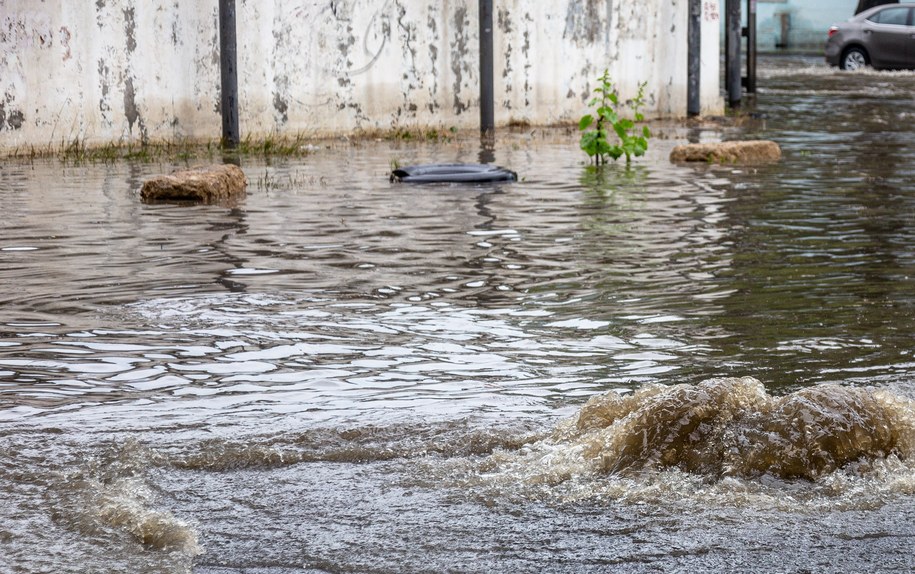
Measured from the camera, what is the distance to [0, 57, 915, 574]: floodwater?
344 centimetres

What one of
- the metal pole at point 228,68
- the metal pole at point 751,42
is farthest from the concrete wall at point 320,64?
the metal pole at point 751,42

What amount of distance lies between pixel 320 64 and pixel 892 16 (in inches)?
679

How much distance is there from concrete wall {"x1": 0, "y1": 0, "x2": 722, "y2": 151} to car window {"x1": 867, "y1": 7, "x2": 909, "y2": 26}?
10.9m

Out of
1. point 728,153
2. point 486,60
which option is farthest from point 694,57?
point 728,153

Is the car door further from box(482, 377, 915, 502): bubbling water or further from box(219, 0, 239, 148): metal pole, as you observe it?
box(482, 377, 915, 502): bubbling water

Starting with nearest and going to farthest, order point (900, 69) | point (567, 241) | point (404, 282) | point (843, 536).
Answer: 1. point (843, 536)
2. point (404, 282)
3. point (567, 241)
4. point (900, 69)

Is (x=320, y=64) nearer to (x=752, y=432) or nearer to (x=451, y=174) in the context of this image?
(x=451, y=174)

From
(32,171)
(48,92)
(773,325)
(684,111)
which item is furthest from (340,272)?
(684,111)

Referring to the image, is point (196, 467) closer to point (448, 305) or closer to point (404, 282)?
point (448, 305)

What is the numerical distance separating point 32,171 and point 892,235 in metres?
7.56

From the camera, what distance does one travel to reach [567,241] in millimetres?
8234

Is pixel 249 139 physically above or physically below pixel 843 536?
above

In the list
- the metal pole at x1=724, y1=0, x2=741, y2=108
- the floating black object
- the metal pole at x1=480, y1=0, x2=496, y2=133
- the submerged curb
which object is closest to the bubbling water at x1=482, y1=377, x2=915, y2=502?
the floating black object

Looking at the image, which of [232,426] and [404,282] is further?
[404,282]
